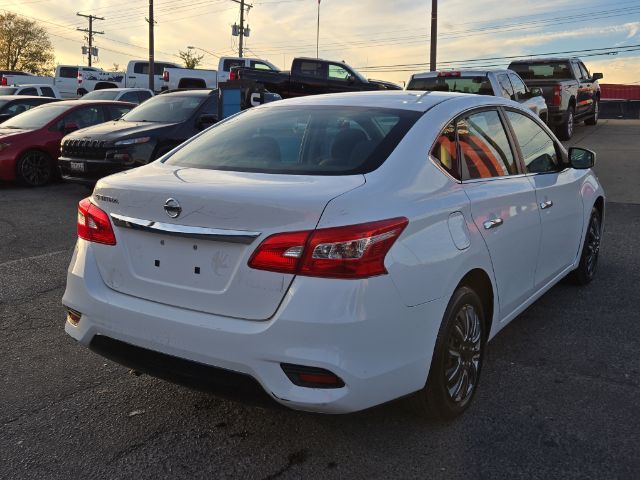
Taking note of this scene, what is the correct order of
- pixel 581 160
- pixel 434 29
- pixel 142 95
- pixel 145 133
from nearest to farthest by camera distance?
1. pixel 581 160
2. pixel 145 133
3. pixel 142 95
4. pixel 434 29

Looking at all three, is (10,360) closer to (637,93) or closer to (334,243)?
(334,243)

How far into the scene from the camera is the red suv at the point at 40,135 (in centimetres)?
1080

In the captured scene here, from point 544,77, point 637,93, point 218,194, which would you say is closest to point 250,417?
point 218,194

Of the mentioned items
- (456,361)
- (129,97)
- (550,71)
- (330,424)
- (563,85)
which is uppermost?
(550,71)

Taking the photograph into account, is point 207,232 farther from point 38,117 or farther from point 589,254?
point 38,117

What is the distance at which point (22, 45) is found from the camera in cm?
6794

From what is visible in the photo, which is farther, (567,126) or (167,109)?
(567,126)

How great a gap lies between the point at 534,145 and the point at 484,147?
870 millimetres

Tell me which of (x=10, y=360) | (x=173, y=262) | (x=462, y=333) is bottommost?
(x=10, y=360)

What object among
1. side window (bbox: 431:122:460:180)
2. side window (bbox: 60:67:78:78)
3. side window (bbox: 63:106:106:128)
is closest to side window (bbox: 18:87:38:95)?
side window (bbox: 60:67:78:78)

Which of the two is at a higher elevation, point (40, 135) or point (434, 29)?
point (434, 29)

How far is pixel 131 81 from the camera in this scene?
29.3m

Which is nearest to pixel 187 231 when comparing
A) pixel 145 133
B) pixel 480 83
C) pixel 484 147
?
pixel 484 147

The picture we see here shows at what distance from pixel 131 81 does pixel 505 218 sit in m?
28.6
